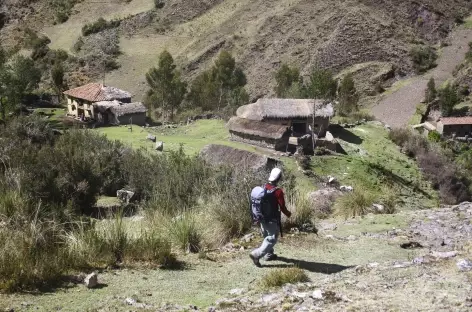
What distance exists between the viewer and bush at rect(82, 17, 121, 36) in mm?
71562

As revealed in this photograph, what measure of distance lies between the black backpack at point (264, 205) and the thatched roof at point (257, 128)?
65.4 ft

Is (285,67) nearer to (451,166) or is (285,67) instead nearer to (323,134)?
(323,134)

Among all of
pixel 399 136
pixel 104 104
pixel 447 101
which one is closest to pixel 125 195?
pixel 399 136

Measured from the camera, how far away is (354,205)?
12336 mm

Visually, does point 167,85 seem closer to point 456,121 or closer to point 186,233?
point 456,121

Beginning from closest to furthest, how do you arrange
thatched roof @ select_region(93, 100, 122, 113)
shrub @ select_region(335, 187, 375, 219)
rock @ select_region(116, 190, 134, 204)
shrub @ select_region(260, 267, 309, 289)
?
shrub @ select_region(260, 267, 309, 289) < shrub @ select_region(335, 187, 375, 219) < rock @ select_region(116, 190, 134, 204) < thatched roof @ select_region(93, 100, 122, 113)

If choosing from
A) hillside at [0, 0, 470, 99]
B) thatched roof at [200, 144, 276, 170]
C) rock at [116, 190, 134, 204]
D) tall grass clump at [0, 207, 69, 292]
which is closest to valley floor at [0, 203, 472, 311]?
tall grass clump at [0, 207, 69, 292]

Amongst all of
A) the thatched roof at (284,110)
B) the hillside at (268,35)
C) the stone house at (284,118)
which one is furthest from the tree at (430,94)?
the thatched roof at (284,110)

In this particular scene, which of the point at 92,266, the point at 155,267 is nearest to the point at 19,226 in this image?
the point at 92,266

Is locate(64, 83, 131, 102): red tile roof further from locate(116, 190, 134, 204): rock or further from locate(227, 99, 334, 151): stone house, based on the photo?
locate(116, 190, 134, 204): rock

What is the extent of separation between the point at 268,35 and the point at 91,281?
55776 millimetres

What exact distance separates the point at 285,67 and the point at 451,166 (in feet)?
76.8

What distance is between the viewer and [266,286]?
671 cm

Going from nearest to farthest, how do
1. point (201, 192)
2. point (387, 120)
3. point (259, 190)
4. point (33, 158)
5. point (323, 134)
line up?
1. point (259, 190)
2. point (201, 192)
3. point (33, 158)
4. point (323, 134)
5. point (387, 120)
